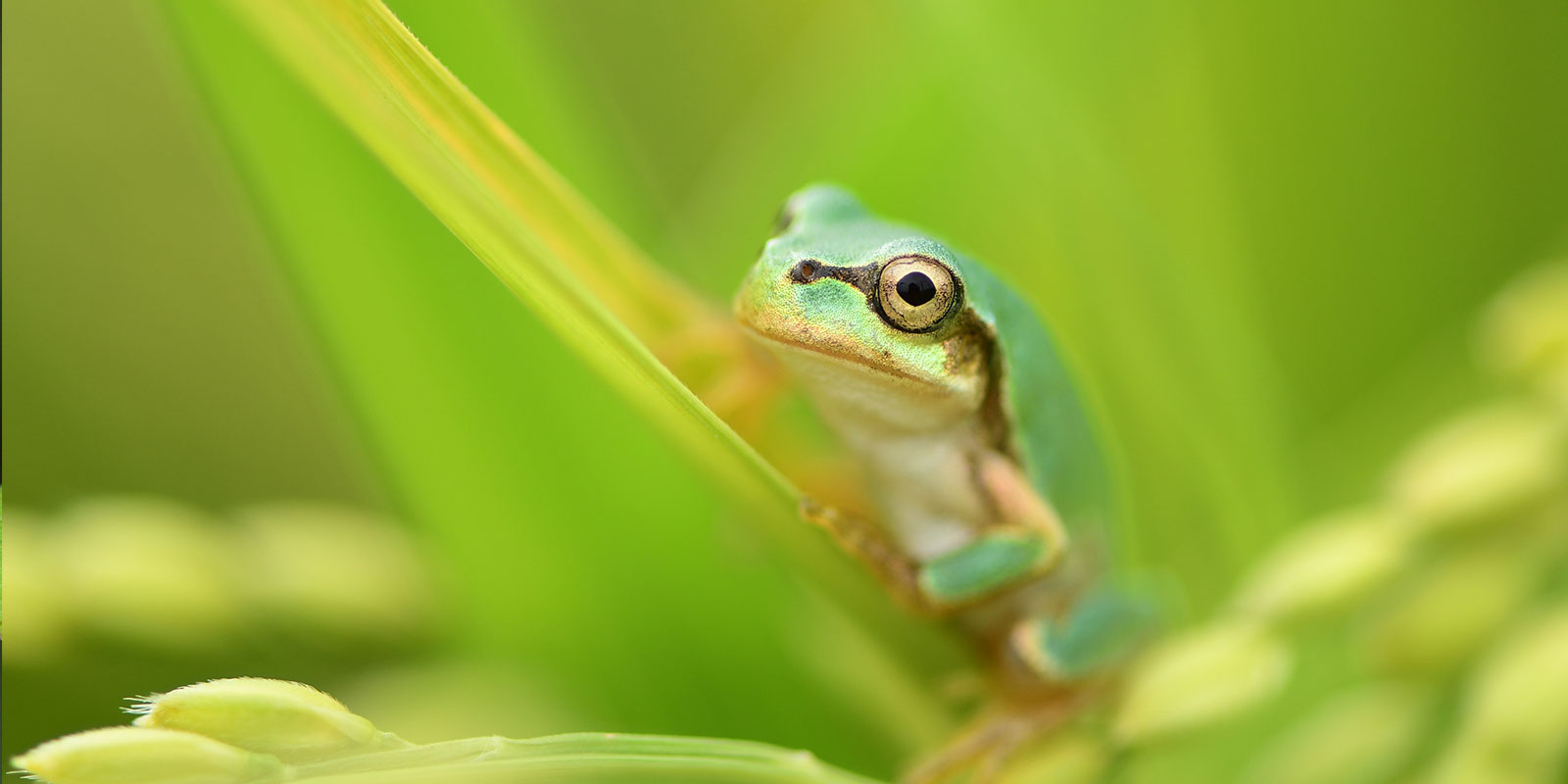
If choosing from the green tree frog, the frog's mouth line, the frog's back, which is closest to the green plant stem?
the green tree frog

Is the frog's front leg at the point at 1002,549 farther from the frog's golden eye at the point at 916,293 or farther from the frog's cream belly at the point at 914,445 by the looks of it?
the frog's golden eye at the point at 916,293

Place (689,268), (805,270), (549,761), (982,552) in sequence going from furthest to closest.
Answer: (689,268) → (982,552) → (805,270) → (549,761)

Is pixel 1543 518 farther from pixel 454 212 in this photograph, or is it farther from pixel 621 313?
pixel 454 212

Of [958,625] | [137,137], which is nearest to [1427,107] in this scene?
[958,625]

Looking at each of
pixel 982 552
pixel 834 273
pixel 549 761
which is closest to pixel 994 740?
pixel 982 552

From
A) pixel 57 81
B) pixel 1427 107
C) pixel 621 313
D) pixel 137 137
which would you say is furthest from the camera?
pixel 1427 107

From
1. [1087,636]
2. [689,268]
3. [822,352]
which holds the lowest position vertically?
[1087,636]

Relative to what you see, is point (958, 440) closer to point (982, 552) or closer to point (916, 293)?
point (982, 552)
